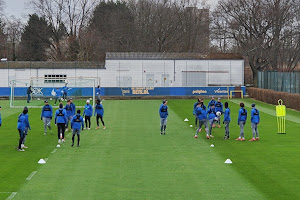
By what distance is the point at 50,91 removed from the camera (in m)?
58.7

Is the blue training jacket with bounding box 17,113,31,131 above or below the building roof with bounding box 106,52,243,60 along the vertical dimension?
below

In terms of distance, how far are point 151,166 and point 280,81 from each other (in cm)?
3939

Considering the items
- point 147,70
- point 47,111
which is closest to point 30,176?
point 47,111

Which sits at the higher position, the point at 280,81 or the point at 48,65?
the point at 48,65

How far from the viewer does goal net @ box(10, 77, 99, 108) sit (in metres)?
53.4

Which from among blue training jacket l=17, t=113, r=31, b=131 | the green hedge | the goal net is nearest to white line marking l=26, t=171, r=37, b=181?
blue training jacket l=17, t=113, r=31, b=131

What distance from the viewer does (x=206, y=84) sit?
218 ft

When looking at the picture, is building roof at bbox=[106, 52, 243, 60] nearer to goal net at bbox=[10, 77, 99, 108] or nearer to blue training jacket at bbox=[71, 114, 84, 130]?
goal net at bbox=[10, 77, 99, 108]

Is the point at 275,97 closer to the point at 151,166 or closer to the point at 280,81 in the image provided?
the point at 280,81

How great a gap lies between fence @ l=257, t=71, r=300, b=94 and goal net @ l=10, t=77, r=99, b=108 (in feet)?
61.1

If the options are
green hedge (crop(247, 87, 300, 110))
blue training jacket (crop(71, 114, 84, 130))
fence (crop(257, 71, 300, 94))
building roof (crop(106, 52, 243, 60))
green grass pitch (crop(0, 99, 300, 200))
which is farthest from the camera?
building roof (crop(106, 52, 243, 60))

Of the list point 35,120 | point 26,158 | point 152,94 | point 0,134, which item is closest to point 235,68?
point 152,94

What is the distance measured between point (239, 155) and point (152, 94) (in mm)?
41428

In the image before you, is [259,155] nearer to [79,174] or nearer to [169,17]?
[79,174]
